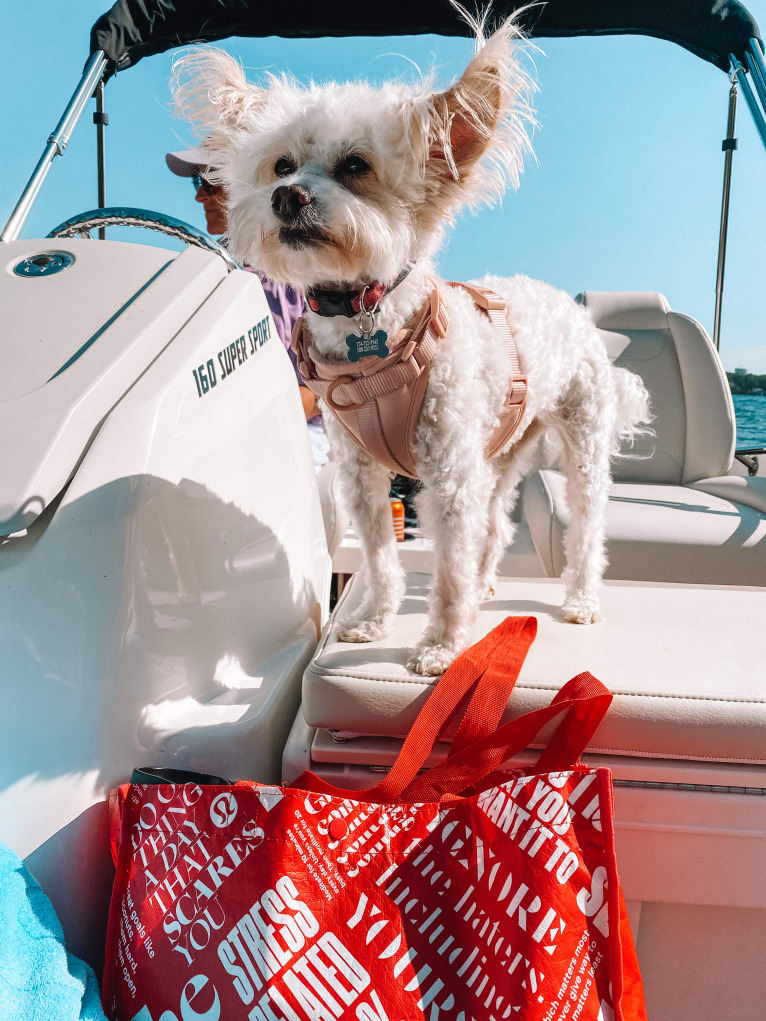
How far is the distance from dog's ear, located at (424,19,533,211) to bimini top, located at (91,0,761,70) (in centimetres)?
108

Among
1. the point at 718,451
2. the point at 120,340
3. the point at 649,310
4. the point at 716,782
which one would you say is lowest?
the point at 718,451

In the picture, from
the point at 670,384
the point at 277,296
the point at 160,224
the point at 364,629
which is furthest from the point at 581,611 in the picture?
the point at 670,384

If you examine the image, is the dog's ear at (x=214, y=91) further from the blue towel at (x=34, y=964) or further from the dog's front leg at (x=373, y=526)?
the blue towel at (x=34, y=964)

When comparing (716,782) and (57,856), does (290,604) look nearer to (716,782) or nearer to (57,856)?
(57,856)

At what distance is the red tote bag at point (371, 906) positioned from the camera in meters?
0.70

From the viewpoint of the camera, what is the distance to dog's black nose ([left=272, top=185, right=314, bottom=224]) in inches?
46.1

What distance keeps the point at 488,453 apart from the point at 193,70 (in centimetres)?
97

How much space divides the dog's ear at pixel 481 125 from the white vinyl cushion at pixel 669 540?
107 cm

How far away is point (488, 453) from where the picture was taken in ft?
4.88

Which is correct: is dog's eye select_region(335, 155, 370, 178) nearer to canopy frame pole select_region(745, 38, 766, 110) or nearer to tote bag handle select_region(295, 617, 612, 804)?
tote bag handle select_region(295, 617, 612, 804)

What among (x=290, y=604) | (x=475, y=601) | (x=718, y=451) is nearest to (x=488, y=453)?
(x=475, y=601)

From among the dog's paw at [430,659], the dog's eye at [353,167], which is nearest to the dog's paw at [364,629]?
the dog's paw at [430,659]

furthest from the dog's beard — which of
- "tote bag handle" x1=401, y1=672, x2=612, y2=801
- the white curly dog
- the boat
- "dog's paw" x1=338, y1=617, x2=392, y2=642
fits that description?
"tote bag handle" x1=401, y1=672, x2=612, y2=801

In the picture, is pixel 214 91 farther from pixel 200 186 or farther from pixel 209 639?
pixel 200 186
